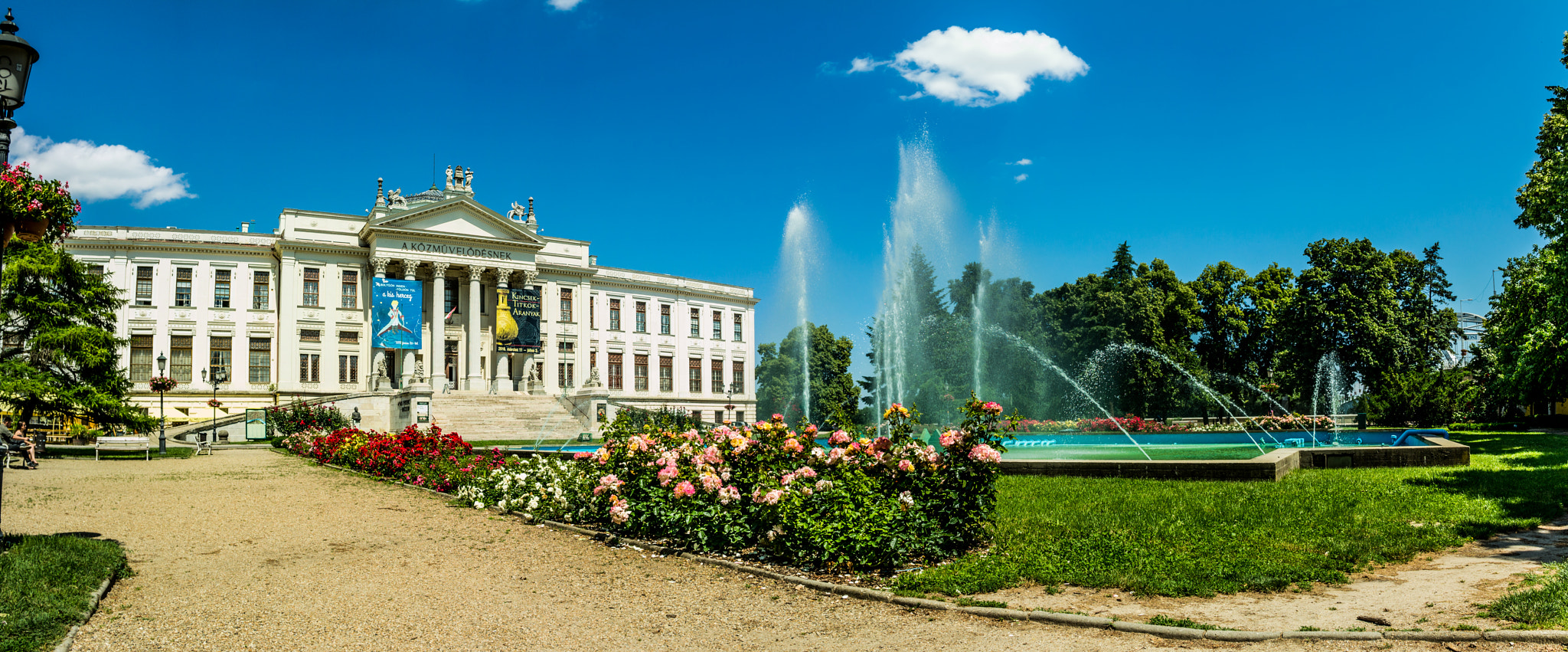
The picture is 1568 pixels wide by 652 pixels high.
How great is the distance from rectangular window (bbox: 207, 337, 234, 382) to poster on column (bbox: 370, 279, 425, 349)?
630cm

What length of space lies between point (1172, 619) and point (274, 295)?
45.4m

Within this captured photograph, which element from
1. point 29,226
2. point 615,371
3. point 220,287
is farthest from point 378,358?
point 29,226

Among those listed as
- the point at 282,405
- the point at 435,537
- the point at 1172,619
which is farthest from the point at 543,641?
the point at 282,405

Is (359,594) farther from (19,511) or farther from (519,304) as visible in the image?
(519,304)

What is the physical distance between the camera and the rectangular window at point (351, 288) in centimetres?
4306

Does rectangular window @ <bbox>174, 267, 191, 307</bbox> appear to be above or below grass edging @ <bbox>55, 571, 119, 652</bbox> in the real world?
above

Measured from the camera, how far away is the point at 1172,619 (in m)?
5.51

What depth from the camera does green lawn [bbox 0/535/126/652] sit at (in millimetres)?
5176

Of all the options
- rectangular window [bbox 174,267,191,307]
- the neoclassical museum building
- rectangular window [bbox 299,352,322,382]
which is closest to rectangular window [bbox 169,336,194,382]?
the neoclassical museum building

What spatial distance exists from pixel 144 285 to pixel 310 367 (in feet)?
25.7

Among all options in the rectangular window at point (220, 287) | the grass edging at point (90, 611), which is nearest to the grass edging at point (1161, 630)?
the grass edging at point (90, 611)

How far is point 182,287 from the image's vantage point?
1604 inches

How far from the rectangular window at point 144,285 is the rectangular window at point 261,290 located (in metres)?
4.03

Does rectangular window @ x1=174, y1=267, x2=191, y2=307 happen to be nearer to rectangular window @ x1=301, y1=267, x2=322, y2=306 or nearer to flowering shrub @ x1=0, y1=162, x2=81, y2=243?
rectangular window @ x1=301, y1=267, x2=322, y2=306
